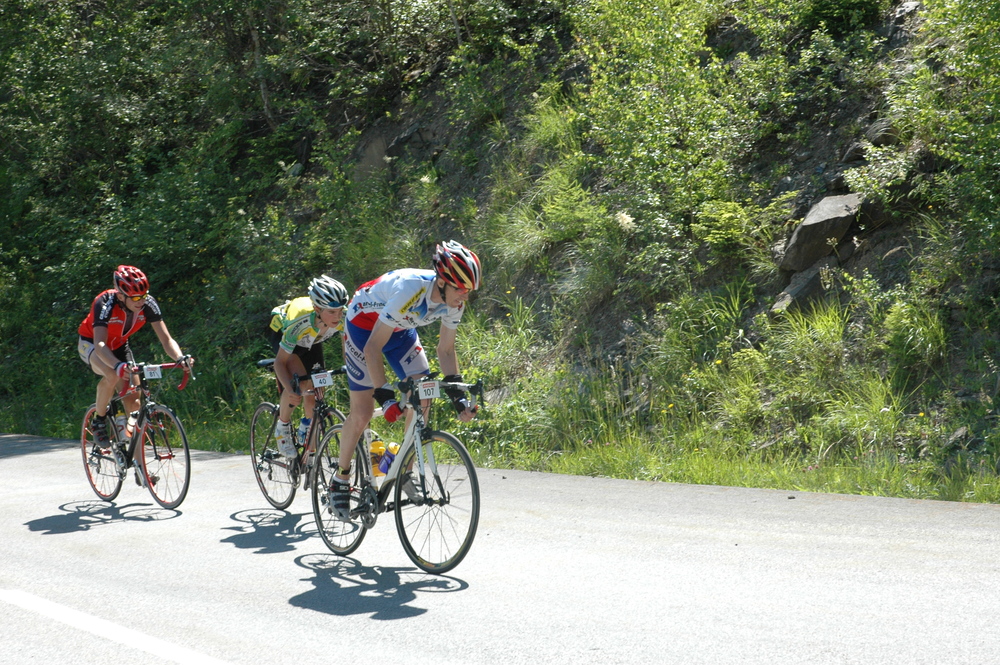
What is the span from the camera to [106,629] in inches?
199

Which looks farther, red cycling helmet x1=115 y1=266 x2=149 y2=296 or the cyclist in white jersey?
red cycling helmet x1=115 y1=266 x2=149 y2=296

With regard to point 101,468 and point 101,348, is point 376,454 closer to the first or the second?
point 101,348

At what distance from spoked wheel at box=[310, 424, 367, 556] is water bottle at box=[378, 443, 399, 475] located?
274 millimetres

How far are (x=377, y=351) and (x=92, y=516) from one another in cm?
392

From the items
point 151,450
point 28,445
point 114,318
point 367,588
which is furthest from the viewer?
point 28,445

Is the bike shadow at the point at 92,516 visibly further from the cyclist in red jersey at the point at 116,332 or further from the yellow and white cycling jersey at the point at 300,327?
the yellow and white cycling jersey at the point at 300,327

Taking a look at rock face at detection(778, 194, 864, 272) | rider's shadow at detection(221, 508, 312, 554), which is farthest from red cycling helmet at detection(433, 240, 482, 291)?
rock face at detection(778, 194, 864, 272)

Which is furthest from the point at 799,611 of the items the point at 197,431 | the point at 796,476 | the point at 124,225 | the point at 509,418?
the point at 124,225

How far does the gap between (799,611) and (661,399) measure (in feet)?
17.9

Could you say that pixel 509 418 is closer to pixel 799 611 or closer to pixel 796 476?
pixel 796 476

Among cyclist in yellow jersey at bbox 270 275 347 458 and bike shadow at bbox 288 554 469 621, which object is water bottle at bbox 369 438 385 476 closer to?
bike shadow at bbox 288 554 469 621

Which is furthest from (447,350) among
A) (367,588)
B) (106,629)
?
(106,629)

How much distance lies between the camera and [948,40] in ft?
35.4

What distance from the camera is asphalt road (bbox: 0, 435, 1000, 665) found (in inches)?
177
